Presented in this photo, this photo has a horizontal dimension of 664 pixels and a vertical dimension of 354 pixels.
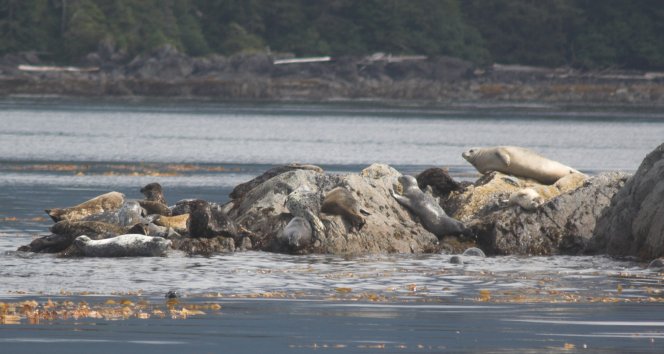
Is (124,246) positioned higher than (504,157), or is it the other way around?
(504,157)

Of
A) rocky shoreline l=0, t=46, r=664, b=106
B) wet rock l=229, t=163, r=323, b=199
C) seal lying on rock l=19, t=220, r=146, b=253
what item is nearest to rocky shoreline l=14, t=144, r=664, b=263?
seal lying on rock l=19, t=220, r=146, b=253

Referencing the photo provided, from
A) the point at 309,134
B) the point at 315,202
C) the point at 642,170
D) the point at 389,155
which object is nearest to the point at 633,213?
the point at 642,170

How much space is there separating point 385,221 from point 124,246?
12.3ft

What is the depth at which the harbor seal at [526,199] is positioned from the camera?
22.0 metres

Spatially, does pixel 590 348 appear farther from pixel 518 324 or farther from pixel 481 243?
pixel 481 243

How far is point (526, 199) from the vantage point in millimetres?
22016

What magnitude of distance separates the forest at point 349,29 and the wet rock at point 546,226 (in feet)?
288

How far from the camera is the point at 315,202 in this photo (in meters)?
21.9

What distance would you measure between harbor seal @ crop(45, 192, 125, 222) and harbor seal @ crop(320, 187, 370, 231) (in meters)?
3.47

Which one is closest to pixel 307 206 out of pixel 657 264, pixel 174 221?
pixel 174 221

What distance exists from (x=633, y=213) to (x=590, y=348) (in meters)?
8.66

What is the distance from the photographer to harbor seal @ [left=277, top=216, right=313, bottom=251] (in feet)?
69.6

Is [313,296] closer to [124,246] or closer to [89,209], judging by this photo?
[124,246]

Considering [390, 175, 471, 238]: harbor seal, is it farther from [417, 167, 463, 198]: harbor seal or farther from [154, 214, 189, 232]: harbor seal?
[154, 214, 189, 232]: harbor seal
